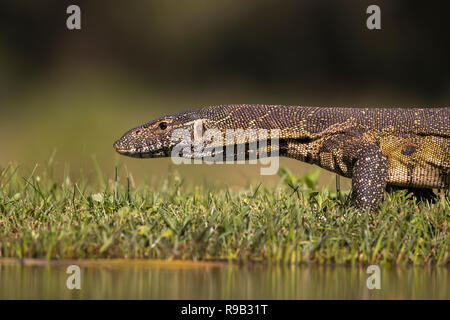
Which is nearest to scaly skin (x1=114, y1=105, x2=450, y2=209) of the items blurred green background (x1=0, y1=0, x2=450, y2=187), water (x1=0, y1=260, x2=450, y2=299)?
water (x1=0, y1=260, x2=450, y2=299)

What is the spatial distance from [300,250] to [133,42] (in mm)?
14866

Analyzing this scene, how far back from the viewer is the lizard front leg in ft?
20.3

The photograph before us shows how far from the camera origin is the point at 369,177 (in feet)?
20.4

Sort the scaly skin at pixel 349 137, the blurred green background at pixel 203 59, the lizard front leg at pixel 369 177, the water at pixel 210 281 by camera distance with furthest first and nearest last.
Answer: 1. the blurred green background at pixel 203 59
2. the scaly skin at pixel 349 137
3. the lizard front leg at pixel 369 177
4. the water at pixel 210 281

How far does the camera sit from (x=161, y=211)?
5.83 m

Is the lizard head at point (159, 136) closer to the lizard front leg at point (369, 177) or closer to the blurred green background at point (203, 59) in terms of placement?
the lizard front leg at point (369, 177)

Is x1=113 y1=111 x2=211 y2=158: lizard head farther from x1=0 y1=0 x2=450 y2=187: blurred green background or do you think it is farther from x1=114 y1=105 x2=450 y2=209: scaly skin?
x1=0 y1=0 x2=450 y2=187: blurred green background

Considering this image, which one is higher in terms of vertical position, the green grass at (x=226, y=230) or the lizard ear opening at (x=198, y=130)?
the lizard ear opening at (x=198, y=130)

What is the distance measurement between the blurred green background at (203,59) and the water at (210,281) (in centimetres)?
892

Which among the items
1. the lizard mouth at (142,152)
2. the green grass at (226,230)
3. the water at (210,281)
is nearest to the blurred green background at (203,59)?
the lizard mouth at (142,152)

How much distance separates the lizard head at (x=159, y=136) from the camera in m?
6.75

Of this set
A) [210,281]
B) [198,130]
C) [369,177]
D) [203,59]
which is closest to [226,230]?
[210,281]

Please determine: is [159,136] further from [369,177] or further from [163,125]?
[369,177]
